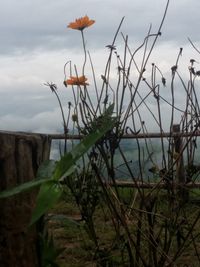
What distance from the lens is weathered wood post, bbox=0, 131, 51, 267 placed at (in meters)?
1.99

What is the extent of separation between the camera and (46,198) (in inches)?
59.6

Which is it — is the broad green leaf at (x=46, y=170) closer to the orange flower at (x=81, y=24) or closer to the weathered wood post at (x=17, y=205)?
the weathered wood post at (x=17, y=205)

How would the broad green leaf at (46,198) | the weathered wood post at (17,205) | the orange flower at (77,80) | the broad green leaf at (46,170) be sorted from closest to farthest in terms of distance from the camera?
the broad green leaf at (46,198) → the broad green leaf at (46,170) → the weathered wood post at (17,205) → the orange flower at (77,80)

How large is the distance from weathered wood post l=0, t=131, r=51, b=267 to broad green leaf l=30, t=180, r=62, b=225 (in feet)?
1.58

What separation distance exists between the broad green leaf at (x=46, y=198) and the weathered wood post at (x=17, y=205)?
48 cm

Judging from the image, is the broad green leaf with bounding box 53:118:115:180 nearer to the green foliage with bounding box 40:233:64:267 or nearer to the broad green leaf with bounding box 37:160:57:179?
the broad green leaf with bounding box 37:160:57:179

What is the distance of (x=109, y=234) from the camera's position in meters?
4.14

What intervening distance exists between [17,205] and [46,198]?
53cm

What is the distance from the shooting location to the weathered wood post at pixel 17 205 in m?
1.99

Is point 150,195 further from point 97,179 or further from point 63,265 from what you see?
point 63,265

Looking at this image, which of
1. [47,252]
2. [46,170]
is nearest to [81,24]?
[46,170]

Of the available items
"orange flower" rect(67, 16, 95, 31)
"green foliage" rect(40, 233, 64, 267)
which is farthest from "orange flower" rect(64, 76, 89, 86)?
Answer: "green foliage" rect(40, 233, 64, 267)

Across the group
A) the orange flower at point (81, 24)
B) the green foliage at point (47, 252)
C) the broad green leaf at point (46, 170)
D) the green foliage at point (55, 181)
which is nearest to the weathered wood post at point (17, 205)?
the green foliage at point (47, 252)

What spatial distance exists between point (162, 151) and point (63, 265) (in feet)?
4.34
